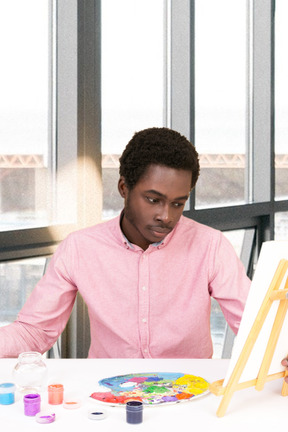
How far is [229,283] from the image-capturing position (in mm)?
2037

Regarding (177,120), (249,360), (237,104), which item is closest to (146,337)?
(249,360)

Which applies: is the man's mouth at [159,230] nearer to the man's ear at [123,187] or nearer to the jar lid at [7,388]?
the man's ear at [123,187]

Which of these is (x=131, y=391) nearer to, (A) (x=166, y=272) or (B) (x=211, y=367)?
(B) (x=211, y=367)

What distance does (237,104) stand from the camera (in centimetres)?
443

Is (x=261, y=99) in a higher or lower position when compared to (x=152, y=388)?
higher

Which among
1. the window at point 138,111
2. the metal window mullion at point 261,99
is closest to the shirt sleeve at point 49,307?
the window at point 138,111

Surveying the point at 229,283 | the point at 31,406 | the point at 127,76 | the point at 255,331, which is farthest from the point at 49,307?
the point at 127,76

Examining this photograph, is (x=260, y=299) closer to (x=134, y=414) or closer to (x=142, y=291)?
(x=134, y=414)

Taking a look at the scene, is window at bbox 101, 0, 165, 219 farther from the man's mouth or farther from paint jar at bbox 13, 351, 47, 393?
paint jar at bbox 13, 351, 47, 393

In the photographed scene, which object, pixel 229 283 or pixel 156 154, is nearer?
pixel 156 154

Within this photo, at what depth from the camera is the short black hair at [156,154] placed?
1.92 m

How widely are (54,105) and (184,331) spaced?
4.56ft

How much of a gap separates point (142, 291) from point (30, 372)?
22.3 inches

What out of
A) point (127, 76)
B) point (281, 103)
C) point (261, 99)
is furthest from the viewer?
point (281, 103)
